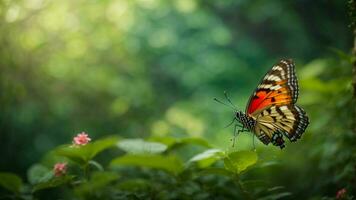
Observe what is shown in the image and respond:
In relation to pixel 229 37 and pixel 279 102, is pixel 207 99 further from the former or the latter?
pixel 279 102

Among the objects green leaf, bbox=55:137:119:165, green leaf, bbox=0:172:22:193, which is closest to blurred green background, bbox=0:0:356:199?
green leaf, bbox=55:137:119:165

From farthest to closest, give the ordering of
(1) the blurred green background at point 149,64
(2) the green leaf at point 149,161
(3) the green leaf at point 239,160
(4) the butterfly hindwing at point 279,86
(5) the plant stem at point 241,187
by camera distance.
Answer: (1) the blurred green background at point 149,64
(4) the butterfly hindwing at point 279,86
(5) the plant stem at point 241,187
(3) the green leaf at point 239,160
(2) the green leaf at point 149,161

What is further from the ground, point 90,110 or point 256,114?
point 90,110

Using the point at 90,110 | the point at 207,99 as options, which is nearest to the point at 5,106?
the point at 90,110

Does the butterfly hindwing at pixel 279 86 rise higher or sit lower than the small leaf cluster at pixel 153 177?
higher

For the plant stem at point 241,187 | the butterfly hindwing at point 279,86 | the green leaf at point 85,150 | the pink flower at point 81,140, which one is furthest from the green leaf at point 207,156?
the butterfly hindwing at point 279,86

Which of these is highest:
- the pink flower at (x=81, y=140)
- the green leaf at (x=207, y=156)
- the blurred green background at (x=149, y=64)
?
the blurred green background at (x=149, y=64)

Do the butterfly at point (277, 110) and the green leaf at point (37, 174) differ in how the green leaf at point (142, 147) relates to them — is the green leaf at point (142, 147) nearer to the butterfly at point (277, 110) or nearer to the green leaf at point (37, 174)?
the green leaf at point (37, 174)
